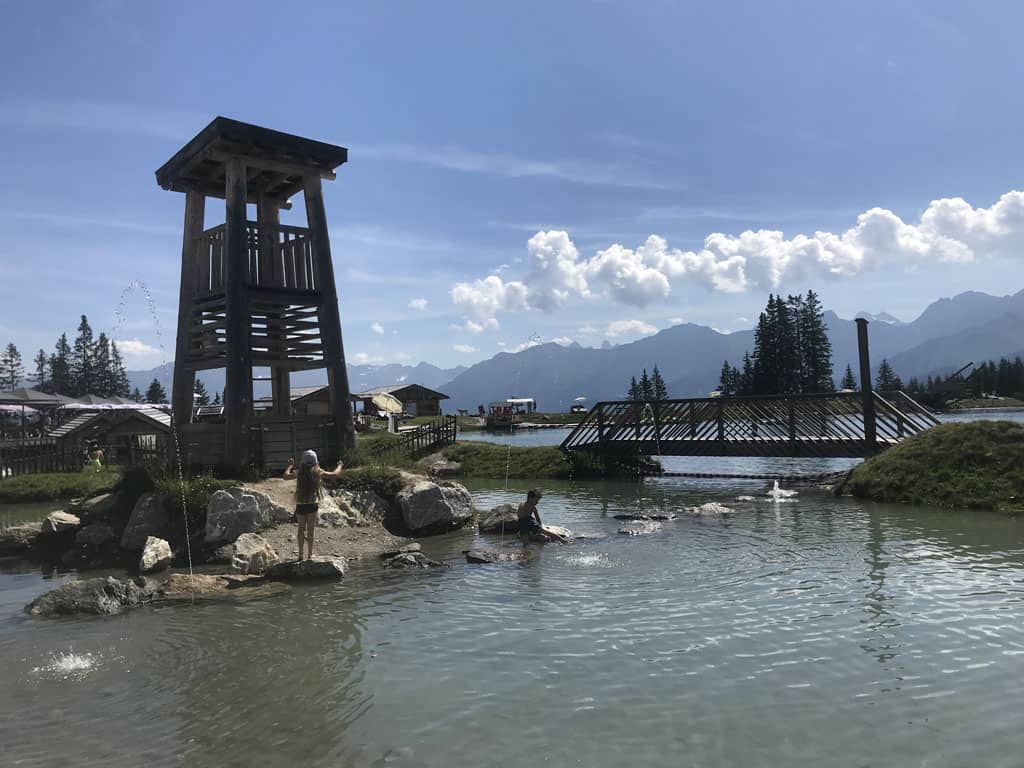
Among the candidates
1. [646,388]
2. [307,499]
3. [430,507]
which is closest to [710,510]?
[430,507]

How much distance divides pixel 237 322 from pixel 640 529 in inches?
538

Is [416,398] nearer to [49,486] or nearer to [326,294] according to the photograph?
[49,486]

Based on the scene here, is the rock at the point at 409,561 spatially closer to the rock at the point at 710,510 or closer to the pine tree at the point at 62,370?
the rock at the point at 710,510

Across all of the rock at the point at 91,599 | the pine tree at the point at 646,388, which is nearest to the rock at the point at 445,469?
the rock at the point at 91,599

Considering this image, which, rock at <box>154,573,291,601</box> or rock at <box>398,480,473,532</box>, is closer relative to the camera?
rock at <box>154,573,291,601</box>

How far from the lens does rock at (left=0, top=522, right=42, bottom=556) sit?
19109mm

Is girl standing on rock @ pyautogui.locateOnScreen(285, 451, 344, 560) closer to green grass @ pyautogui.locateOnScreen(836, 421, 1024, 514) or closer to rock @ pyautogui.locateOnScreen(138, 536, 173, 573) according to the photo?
rock @ pyautogui.locateOnScreen(138, 536, 173, 573)

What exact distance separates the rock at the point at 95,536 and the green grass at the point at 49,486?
12.5 m

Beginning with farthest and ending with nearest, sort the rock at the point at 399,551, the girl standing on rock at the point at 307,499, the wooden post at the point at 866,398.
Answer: the wooden post at the point at 866,398, the rock at the point at 399,551, the girl standing on rock at the point at 307,499

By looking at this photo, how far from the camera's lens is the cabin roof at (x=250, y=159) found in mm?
19891

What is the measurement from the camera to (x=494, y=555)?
635 inches

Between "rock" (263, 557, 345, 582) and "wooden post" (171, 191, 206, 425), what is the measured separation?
9.22 meters

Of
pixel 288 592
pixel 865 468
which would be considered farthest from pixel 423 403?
pixel 288 592

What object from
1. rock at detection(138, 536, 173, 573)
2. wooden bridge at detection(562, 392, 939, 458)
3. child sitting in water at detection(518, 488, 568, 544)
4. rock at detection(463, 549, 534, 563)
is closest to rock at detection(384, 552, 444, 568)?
rock at detection(463, 549, 534, 563)
